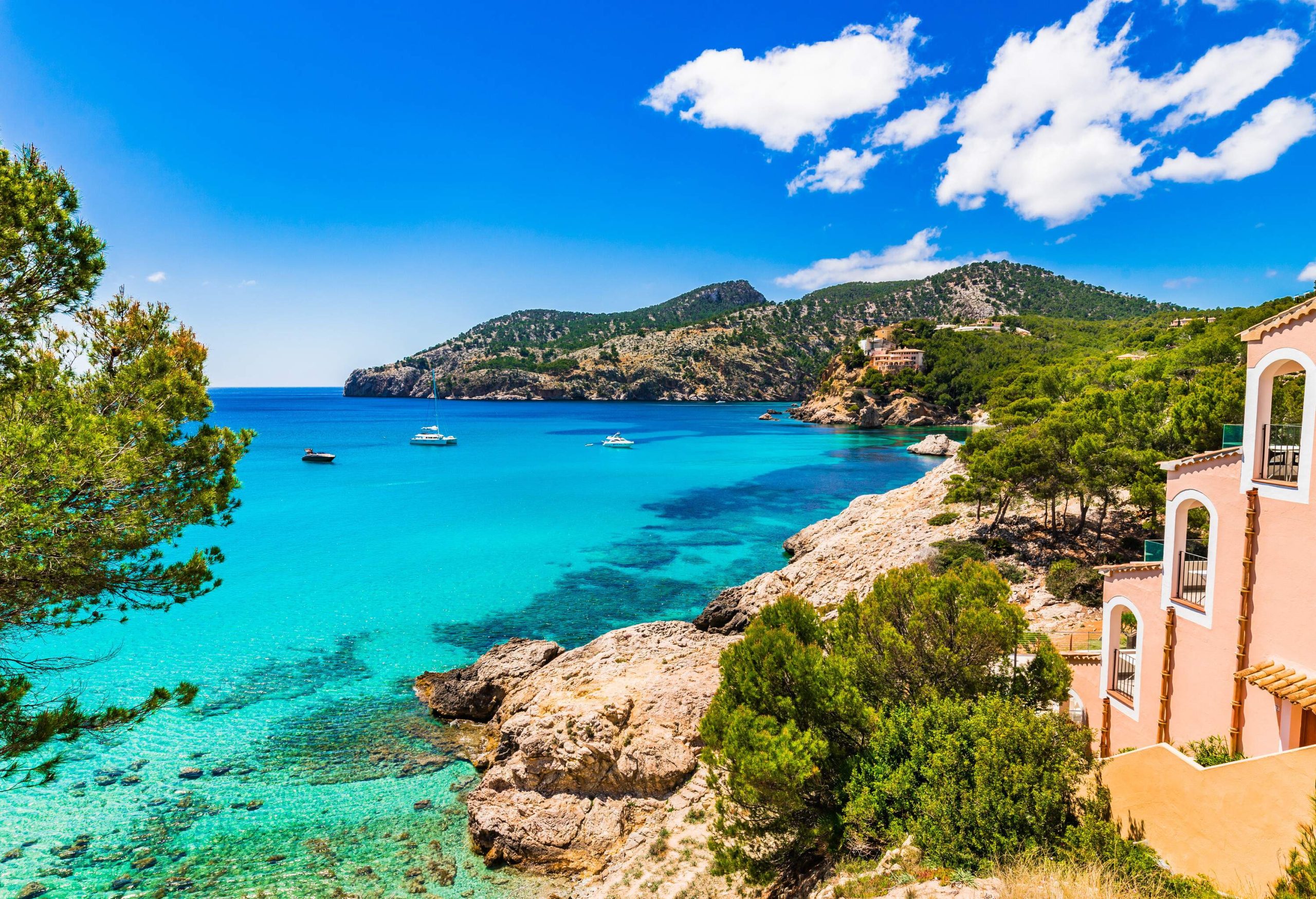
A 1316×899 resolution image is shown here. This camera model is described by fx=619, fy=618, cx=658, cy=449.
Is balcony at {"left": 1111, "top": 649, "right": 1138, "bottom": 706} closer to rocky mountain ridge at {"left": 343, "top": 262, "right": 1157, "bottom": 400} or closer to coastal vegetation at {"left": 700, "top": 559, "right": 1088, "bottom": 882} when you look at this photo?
coastal vegetation at {"left": 700, "top": 559, "right": 1088, "bottom": 882}

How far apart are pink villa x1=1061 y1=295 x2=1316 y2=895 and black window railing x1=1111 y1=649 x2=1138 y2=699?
630mm

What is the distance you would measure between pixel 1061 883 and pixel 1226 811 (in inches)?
92.3

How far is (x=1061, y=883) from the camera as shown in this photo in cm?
574

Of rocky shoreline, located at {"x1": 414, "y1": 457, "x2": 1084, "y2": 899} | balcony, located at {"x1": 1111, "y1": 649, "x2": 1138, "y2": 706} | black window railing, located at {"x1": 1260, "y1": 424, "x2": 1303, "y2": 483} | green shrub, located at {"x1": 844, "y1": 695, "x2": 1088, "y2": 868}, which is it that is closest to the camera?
green shrub, located at {"x1": 844, "y1": 695, "x2": 1088, "y2": 868}

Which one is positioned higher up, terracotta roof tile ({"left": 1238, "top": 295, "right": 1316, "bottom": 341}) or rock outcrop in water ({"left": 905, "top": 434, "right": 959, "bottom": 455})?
terracotta roof tile ({"left": 1238, "top": 295, "right": 1316, "bottom": 341})

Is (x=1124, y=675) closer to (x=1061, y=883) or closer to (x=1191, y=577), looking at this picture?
(x=1191, y=577)

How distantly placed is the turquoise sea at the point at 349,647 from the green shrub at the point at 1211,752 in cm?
1034

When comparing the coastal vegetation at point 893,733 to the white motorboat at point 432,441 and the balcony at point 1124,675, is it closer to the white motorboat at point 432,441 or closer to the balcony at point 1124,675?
the balcony at point 1124,675

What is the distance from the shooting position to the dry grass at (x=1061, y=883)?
5.57 meters

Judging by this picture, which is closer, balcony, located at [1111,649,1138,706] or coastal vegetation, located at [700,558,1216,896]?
coastal vegetation, located at [700,558,1216,896]

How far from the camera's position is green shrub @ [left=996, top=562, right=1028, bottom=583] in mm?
19672

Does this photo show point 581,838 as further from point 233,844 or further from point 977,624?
point 977,624

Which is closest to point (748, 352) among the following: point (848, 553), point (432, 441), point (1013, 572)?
point (432, 441)

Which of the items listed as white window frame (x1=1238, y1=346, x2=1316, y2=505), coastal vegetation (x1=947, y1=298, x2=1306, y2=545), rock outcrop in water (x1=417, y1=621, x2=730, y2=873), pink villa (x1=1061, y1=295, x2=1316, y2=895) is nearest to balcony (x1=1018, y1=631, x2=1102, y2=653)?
pink villa (x1=1061, y1=295, x2=1316, y2=895)
